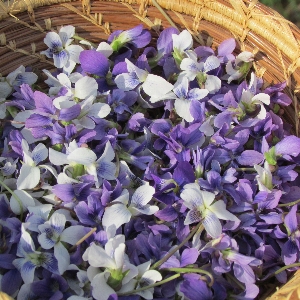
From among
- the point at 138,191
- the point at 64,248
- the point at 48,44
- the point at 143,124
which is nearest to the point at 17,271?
the point at 64,248

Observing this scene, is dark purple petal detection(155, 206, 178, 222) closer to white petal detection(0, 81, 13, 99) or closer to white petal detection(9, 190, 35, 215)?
white petal detection(9, 190, 35, 215)

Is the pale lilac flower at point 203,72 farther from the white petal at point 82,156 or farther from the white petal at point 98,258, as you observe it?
the white petal at point 98,258

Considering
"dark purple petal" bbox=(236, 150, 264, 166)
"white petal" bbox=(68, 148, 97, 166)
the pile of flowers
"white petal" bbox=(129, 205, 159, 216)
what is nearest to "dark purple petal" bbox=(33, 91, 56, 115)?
the pile of flowers

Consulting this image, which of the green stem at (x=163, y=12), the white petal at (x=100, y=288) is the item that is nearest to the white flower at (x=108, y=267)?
the white petal at (x=100, y=288)

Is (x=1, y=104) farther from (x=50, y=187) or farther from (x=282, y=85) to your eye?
(x=282, y=85)

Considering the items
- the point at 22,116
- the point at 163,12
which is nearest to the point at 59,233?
the point at 22,116

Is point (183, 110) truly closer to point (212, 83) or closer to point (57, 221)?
point (212, 83)
